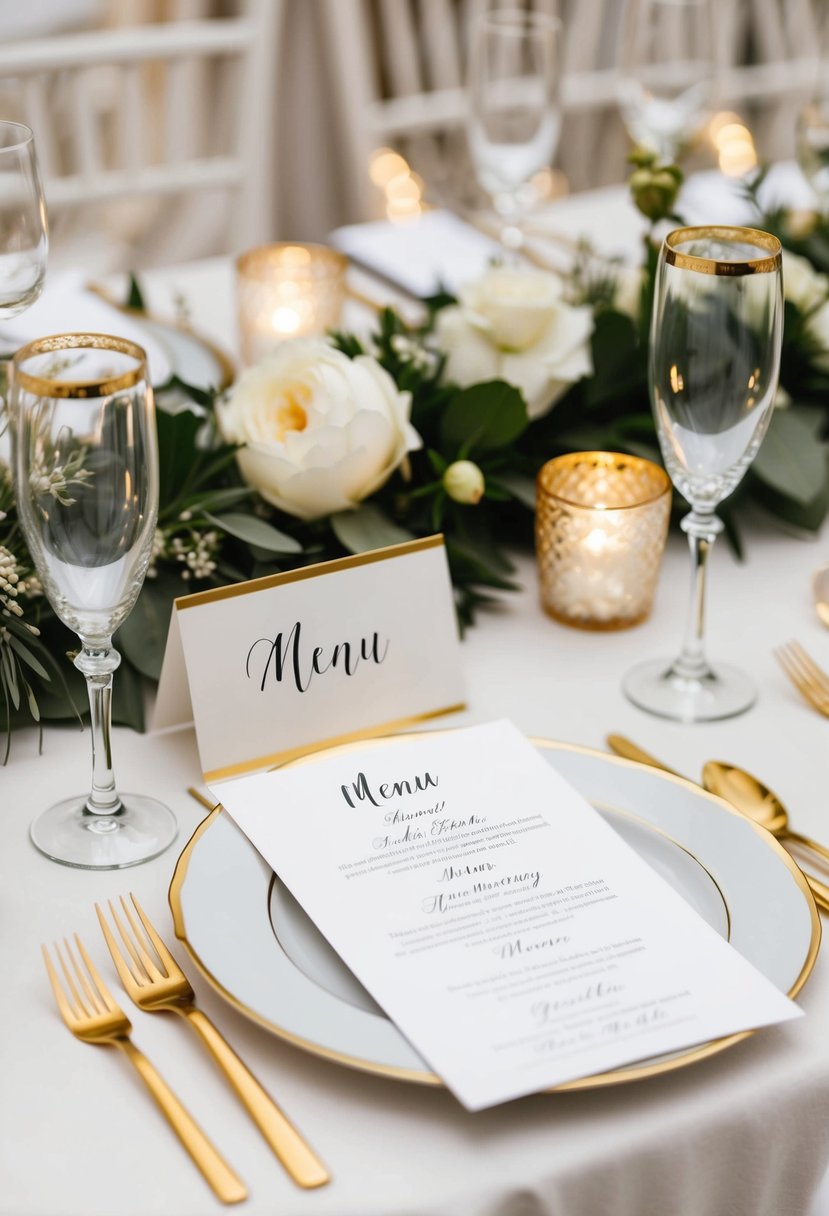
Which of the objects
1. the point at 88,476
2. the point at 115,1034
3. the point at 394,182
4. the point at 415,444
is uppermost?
the point at 88,476

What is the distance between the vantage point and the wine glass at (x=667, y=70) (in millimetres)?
1561

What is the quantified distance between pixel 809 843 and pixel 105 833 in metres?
0.42

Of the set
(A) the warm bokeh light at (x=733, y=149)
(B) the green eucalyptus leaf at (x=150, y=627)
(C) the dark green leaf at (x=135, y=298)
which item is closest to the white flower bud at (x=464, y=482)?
(B) the green eucalyptus leaf at (x=150, y=627)

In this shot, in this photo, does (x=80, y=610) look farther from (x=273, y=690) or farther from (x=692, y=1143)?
(x=692, y=1143)

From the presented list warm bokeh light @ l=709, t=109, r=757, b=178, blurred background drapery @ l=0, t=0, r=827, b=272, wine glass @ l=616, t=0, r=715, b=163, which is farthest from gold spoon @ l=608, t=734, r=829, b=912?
blurred background drapery @ l=0, t=0, r=827, b=272

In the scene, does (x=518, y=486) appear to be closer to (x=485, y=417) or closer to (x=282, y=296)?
(x=485, y=417)

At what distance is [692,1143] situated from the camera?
626mm

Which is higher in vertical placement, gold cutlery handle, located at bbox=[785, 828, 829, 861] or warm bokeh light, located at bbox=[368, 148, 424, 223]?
gold cutlery handle, located at bbox=[785, 828, 829, 861]

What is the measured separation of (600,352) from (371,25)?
2.03 metres

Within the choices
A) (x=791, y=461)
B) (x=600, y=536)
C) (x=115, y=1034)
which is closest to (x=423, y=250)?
(x=791, y=461)

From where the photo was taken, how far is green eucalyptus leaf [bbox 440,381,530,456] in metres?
1.06

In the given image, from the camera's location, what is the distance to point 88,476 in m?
0.68

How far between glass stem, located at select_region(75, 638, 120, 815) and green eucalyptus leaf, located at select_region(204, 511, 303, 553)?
17 centimetres

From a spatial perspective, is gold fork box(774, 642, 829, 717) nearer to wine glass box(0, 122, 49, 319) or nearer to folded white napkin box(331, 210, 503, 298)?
wine glass box(0, 122, 49, 319)
